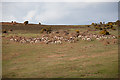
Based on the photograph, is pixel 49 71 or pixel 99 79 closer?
pixel 99 79

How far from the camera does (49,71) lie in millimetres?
15695

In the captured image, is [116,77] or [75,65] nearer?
[116,77]

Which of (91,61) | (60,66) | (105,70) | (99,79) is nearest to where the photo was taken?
(99,79)

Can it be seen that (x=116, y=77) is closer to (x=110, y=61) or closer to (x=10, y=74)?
(x=110, y=61)

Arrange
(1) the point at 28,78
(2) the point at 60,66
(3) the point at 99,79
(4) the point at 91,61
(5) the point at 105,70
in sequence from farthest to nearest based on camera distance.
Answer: (4) the point at 91,61, (2) the point at 60,66, (5) the point at 105,70, (1) the point at 28,78, (3) the point at 99,79

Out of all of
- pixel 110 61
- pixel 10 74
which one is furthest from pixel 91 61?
pixel 10 74

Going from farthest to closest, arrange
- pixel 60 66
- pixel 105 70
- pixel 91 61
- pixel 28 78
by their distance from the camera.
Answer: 1. pixel 91 61
2. pixel 60 66
3. pixel 105 70
4. pixel 28 78

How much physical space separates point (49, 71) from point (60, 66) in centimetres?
185

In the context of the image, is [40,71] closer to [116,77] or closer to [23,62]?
[23,62]

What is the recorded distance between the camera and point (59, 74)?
14.7 meters

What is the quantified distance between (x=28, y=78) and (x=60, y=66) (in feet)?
13.9

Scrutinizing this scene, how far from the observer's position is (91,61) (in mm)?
18656

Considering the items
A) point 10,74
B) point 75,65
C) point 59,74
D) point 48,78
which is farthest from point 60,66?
point 10,74

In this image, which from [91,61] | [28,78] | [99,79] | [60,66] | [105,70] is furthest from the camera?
[91,61]
